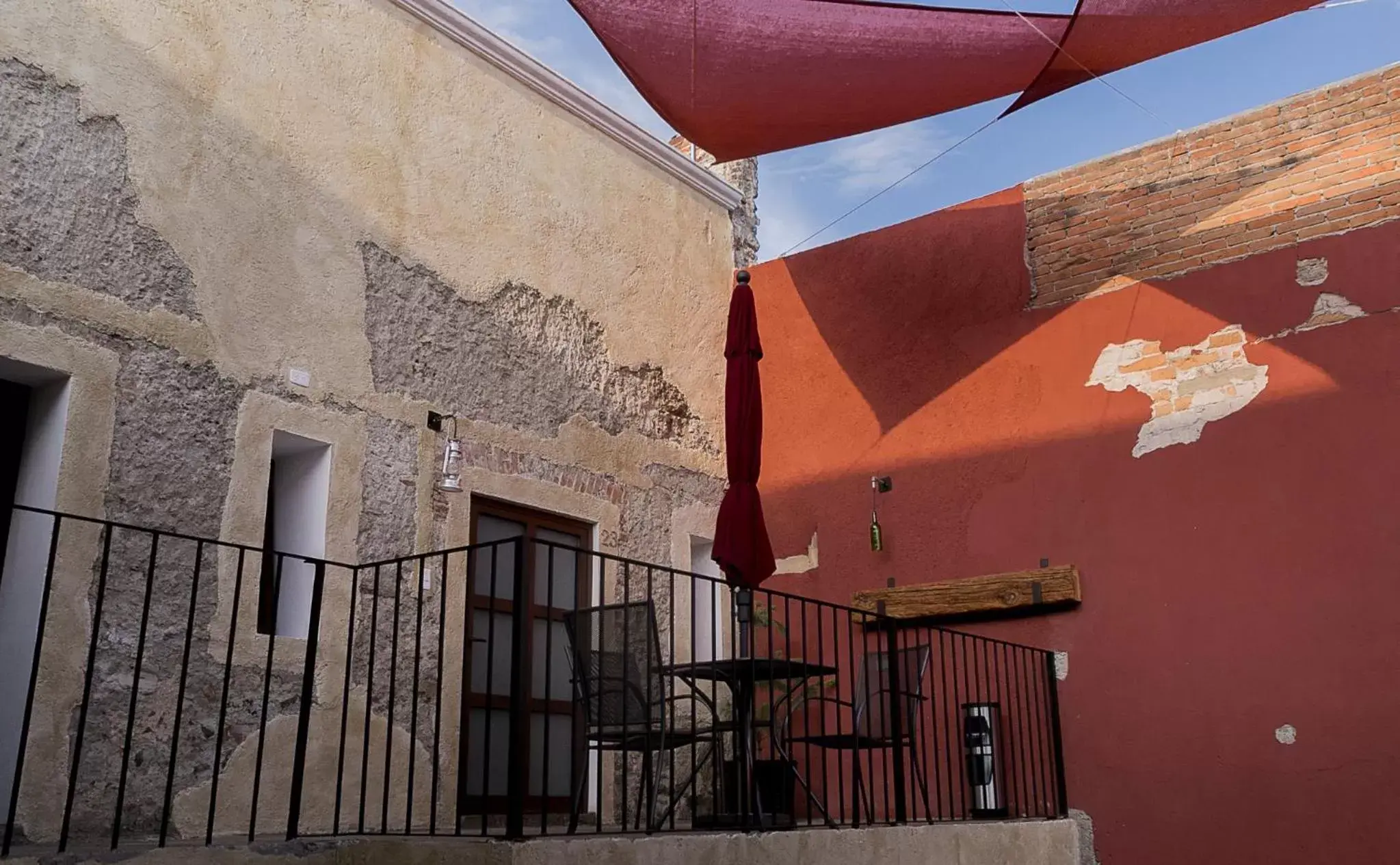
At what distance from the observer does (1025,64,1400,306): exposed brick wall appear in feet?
18.5

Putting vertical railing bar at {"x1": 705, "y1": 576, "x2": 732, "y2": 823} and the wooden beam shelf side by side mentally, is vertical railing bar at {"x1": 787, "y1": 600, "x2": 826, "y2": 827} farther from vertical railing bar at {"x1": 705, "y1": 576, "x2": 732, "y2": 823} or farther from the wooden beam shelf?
the wooden beam shelf

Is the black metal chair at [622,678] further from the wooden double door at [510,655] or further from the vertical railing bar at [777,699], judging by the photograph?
the wooden double door at [510,655]

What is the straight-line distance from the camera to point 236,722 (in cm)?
457

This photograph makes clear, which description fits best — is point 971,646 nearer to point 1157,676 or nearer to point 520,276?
point 1157,676

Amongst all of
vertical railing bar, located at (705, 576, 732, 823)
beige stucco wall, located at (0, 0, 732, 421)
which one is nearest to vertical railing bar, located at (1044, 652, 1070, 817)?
vertical railing bar, located at (705, 576, 732, 823)

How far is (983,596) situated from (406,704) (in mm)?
2871

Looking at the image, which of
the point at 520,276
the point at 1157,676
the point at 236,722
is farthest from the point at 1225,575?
the point at 236,722

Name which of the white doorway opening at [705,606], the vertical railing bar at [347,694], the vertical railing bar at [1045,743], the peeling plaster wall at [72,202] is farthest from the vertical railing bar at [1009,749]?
the peeling plaster wall at [72,202]

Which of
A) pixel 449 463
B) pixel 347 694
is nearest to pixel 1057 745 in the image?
pixel 449 463

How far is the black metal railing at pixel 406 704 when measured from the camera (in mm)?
3906

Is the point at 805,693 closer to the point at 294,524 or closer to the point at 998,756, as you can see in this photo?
the point at 998,756

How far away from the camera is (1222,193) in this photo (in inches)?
238

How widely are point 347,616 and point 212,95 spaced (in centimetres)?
216

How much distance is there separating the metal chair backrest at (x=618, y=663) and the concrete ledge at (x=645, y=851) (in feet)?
1.60
